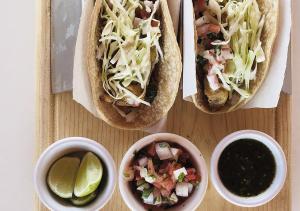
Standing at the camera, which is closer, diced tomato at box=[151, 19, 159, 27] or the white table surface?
diced tomato at box=[151, 19, 159, 27]

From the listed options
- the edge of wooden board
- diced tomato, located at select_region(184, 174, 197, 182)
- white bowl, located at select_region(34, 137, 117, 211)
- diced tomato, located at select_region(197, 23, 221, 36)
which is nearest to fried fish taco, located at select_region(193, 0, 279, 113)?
diced tomato, located at select_region(197, 23, 221, 36)

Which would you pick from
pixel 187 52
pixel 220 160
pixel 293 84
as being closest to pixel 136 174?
pixel 220 160

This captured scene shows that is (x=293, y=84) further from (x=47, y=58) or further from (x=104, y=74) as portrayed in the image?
(x=47, y=58)

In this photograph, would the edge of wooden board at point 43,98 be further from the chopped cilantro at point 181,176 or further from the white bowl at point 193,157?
the chopped cilantro at point 181,176

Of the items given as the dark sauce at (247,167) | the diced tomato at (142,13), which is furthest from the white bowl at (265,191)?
the diced tomato at (142,13)

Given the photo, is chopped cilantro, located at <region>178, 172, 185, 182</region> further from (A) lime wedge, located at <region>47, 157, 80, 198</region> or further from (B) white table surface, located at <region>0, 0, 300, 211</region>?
(B) white table surface, located at <region>0, 0, 300, 211</region>

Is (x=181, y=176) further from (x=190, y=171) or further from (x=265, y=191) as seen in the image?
(x=265, y=191)

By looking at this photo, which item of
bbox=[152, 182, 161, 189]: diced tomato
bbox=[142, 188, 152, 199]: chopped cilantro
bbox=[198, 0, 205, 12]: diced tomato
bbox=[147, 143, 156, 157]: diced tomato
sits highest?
bbox=[198, 0, 205, 12]: diced tomato
